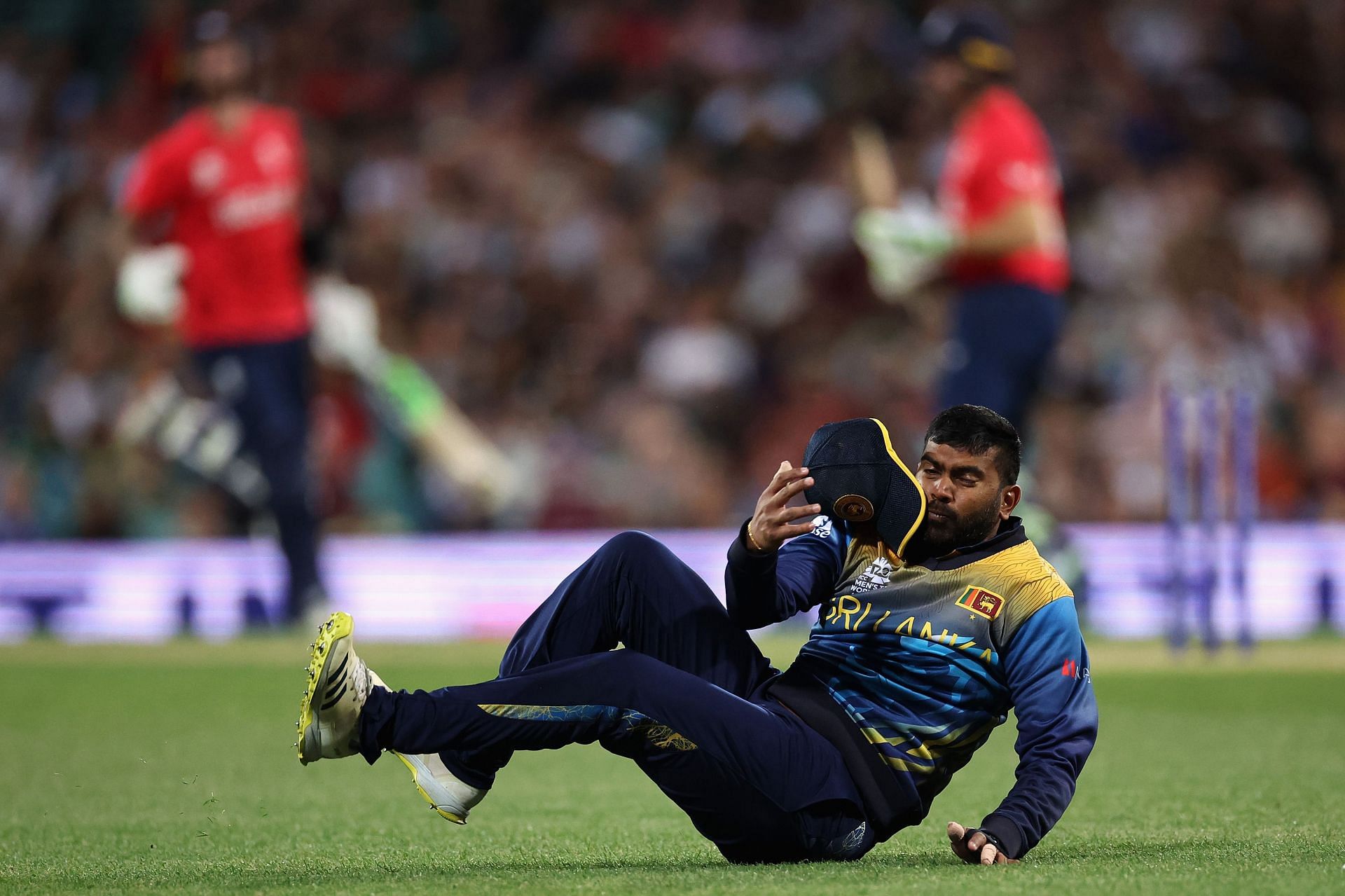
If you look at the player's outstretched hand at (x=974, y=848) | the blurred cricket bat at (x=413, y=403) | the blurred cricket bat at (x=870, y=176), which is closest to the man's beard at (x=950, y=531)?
the player's outstretched hand at (x=974, y=848)

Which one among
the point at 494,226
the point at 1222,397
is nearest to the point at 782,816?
the point at 1222,397

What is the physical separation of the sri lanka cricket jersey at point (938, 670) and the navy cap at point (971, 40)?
508cm

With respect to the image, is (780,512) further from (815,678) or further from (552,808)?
(552,808)

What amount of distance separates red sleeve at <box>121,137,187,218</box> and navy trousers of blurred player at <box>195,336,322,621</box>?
2.67 ft

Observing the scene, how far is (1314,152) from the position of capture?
45.7 feet

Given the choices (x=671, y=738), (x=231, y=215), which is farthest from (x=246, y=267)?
(x=671, y=738)

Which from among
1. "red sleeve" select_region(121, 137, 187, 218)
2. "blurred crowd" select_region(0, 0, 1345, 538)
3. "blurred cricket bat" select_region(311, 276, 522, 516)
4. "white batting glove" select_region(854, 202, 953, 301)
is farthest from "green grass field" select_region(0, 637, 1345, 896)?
"blurred crowd" select_region(0, 0, 1345, 538)

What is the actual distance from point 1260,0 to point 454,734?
1272 centimetres

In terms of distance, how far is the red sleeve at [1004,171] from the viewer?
8.55 metres

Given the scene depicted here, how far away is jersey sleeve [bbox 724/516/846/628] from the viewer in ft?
12.3

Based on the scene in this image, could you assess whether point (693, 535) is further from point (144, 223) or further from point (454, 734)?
point (454, 734)

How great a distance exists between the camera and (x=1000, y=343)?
8.54 metres

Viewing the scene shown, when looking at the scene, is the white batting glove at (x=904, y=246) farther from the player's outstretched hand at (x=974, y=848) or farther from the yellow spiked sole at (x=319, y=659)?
the yellow spiked sole at (x=319, y=659)

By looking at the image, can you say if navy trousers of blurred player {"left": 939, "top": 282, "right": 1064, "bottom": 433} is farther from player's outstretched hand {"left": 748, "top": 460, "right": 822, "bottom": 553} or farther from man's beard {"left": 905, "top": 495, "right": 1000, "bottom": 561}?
player's outstretched hand {"left": 748, "top": 460, "right": 822, "bottom": 553}
